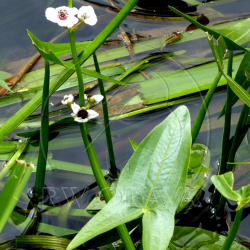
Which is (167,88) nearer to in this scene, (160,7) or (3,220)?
(160,7)

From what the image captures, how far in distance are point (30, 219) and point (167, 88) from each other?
676 millimetres

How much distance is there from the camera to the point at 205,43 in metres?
1.74

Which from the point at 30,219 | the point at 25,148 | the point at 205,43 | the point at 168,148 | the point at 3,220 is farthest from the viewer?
the point at 205,43

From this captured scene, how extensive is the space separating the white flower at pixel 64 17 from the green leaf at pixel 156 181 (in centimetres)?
29

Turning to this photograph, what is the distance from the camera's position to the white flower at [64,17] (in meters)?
0.82

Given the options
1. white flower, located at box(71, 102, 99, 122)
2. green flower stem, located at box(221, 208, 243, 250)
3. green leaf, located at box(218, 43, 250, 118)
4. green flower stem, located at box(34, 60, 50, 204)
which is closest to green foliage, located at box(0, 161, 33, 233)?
white flower, located at box(71, 102, 99, 122)

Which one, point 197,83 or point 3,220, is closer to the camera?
point 3,220

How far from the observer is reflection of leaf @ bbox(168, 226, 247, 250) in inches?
44.6

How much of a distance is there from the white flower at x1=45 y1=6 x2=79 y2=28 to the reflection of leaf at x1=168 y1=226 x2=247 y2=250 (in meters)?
0.64

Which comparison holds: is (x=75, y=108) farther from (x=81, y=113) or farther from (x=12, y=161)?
(x=12, y=161)

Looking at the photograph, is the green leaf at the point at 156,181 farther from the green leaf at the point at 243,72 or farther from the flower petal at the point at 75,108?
the green leaf at the point at 243,72

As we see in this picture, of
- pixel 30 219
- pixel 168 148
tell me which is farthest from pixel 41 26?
pixel 168 148

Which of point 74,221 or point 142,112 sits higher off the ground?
point 142,112

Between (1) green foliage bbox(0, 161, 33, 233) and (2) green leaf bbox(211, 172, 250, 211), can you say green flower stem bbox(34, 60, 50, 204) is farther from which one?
(2) green leaf bbox(211, 172, 250, 211)
